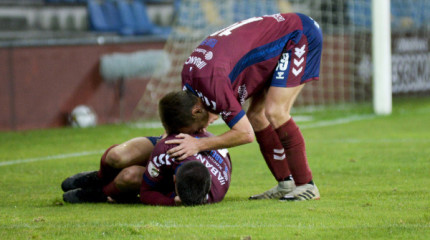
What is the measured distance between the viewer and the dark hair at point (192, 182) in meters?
4.55

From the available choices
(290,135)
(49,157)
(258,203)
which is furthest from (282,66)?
(49,157)

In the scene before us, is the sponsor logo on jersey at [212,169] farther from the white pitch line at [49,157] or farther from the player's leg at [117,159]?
the white pitch line at [49,157]

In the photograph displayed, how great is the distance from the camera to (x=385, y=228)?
389 cm

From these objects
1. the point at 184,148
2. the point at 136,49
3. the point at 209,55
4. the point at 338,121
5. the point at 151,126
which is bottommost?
the point at 338,121

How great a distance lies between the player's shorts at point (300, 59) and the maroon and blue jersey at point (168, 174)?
2.00 feet

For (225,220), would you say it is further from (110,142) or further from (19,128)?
(19,128)

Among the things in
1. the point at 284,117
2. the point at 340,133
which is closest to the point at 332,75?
the point at 340,133

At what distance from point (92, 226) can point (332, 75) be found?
1035 cm

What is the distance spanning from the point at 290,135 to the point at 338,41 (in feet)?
30.6

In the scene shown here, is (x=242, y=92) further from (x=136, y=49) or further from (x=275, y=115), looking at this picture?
(x=136, y=49)

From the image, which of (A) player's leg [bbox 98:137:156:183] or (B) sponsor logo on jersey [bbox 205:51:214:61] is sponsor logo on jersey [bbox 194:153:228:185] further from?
(B) sponsor logo on jersey [bbox 205:51:214:61]

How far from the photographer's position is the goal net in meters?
13.6

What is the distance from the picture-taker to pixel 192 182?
4570 mm

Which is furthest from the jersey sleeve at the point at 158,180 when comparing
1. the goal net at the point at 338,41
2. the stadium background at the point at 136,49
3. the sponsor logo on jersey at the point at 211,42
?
the goal net at the point at 338,41
